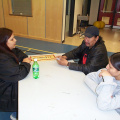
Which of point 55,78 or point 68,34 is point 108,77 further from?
point 68,34

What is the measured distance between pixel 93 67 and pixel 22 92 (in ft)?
3.22

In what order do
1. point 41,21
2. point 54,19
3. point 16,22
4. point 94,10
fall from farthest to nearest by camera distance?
point 94,10, point 16,22, point 41,21, point 54,19

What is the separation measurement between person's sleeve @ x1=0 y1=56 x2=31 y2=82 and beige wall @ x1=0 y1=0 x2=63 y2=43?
3823mm

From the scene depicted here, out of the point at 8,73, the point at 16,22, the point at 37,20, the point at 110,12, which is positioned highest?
the point at 110,12

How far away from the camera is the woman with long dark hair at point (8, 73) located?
1.24 m

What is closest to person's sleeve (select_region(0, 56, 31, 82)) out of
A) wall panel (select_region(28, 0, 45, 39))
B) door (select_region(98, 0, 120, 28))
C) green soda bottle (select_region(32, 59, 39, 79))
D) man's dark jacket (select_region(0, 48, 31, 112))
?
man's dark jacket (select_region(0, 48, 31, 112))

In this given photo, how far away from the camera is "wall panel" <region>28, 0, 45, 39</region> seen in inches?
193

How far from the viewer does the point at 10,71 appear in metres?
1.25

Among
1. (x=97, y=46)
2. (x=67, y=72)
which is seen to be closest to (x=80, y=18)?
(x=97, y=46)

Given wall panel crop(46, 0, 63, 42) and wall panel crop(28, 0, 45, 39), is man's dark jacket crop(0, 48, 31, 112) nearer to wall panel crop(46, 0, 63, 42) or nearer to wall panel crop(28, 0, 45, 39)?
wall panel crop(46, 0, 63, 42)

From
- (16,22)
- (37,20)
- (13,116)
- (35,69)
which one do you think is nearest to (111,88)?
(35,69)

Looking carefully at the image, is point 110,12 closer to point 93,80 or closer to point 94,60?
point 94,60

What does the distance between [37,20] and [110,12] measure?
5732 mm

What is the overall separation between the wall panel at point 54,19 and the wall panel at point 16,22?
110 cm
